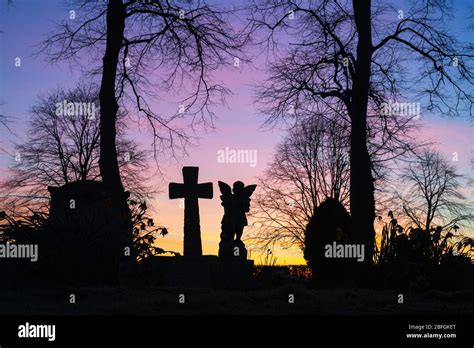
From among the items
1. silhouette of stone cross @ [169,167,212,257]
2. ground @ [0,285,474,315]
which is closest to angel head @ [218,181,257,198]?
silhouette of stone cross @ [169,167,212,257]

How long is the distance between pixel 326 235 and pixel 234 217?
402 cm

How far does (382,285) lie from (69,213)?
25.3 ft

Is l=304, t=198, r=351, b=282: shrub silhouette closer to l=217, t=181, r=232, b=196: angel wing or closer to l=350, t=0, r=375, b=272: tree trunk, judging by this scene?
l=350, t=0, r=375, b=272: tree trunk

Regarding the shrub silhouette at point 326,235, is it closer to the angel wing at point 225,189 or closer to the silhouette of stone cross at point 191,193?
the angel wing at point 225,189

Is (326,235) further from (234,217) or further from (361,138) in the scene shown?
(234,217)

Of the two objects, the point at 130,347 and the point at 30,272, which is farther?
the point at 30,272

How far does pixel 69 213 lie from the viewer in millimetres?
15219

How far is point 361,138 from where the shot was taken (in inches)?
730

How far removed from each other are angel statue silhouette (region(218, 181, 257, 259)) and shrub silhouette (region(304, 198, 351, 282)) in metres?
3.61

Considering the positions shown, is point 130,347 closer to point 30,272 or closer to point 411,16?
point 30,272

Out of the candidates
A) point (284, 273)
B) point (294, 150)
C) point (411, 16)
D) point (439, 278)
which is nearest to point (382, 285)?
point (439, 278)

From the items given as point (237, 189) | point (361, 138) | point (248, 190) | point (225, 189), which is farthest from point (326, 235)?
point (225, 189)

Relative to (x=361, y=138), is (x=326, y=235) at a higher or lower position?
lower

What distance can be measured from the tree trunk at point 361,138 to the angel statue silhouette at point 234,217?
3.35 meters
